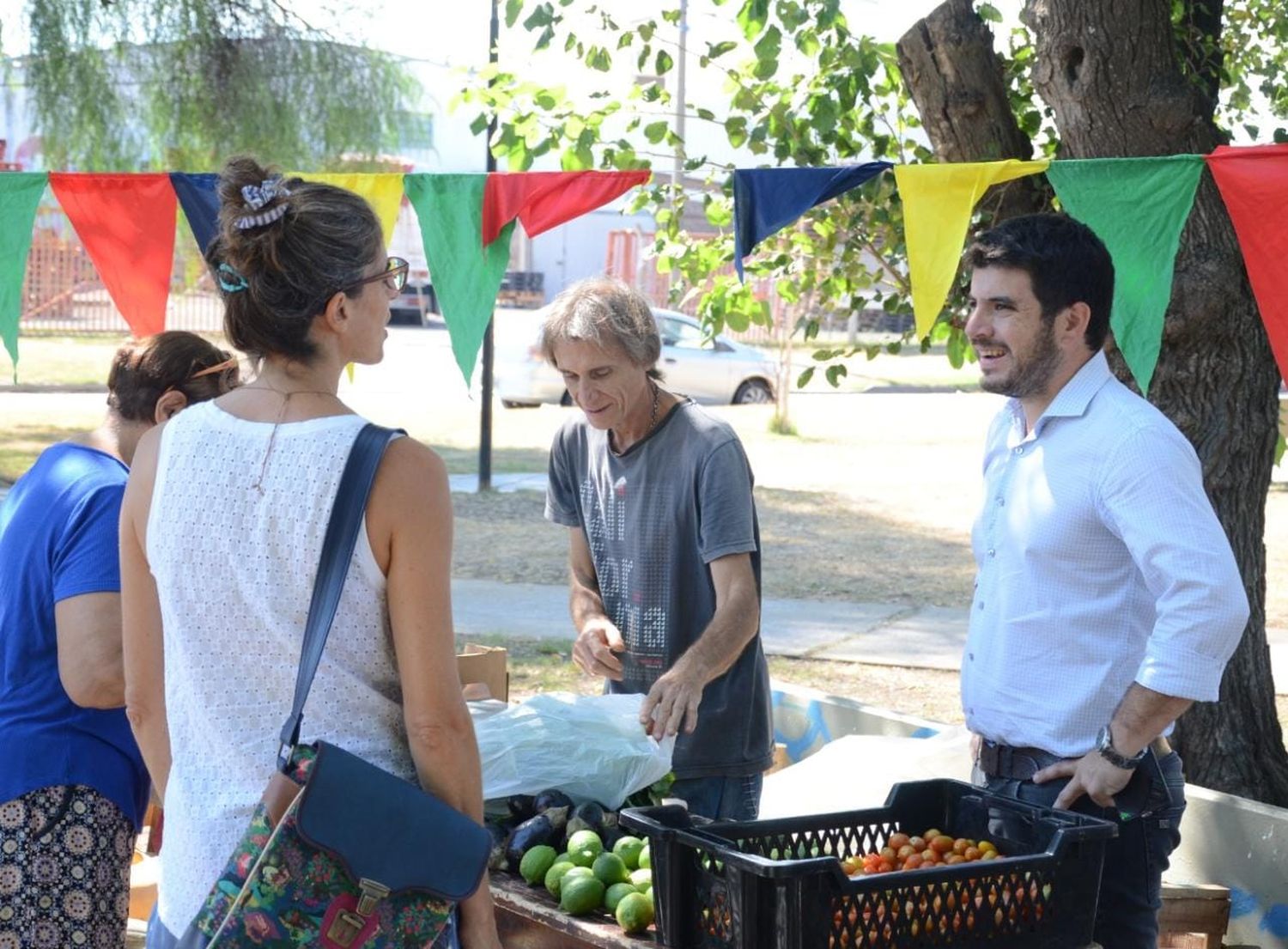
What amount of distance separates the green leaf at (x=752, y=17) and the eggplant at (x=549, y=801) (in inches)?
126

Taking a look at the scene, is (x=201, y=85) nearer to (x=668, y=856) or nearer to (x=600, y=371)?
(x=600, y=371)

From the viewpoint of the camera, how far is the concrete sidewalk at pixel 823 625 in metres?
7.98

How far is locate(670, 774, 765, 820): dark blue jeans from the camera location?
3443 mm

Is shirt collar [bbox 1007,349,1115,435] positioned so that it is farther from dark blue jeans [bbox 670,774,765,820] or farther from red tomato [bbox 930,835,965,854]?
dark blue jeans [bbox 670,774,765,820]

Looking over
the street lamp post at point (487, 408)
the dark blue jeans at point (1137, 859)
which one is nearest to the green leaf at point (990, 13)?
the dark blue jeans at point (1137, 859)

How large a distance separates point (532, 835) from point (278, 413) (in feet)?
4.73

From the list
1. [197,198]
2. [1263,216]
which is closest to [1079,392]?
[1263,216]

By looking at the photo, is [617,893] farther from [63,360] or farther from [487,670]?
[63,360]

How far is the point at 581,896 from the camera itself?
117 inches

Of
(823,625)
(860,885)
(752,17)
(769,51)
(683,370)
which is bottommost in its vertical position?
(823,625)

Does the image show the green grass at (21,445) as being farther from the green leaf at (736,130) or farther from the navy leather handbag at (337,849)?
the navy leather handbag at (337,849)

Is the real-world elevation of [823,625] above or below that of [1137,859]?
below

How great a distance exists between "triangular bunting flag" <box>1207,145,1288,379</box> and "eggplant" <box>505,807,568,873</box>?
1976mm

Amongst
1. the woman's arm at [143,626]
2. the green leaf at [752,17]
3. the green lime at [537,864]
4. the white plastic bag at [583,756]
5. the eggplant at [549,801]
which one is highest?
the green leaf at [752,17]
